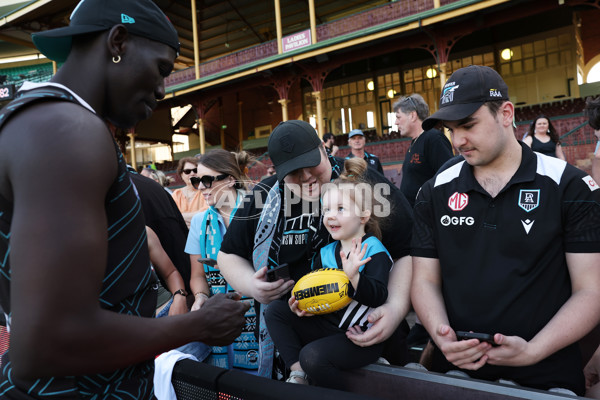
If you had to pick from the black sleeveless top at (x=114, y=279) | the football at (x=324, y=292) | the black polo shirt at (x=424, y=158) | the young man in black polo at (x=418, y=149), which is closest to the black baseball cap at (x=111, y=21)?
the black sleeveless top at (x=114, y=279)

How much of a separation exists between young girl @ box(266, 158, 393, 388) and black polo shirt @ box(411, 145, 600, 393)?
1.35 feet

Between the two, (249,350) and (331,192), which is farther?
(249,350)

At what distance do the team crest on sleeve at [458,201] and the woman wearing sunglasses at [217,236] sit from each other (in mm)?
1329

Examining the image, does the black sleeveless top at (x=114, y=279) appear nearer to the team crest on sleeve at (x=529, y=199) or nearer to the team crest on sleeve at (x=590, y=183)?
the team crest on sleeve at (x=529, y=199)

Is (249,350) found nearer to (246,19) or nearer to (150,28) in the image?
(150,28)

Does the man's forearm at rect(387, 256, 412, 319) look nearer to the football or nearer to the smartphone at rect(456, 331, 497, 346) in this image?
the football

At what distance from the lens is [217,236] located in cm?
321

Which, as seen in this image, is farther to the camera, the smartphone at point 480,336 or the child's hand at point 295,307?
the child's hand at point 295,307

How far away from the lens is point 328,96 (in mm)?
21594

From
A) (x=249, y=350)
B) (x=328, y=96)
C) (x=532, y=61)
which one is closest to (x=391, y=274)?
(x=249, y=350)

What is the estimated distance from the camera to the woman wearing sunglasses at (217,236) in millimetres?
2934

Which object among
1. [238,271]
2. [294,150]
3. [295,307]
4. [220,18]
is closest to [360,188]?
[294,150]

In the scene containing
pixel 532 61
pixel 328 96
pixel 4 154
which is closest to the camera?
pixel 4 154

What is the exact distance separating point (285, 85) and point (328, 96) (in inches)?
184
